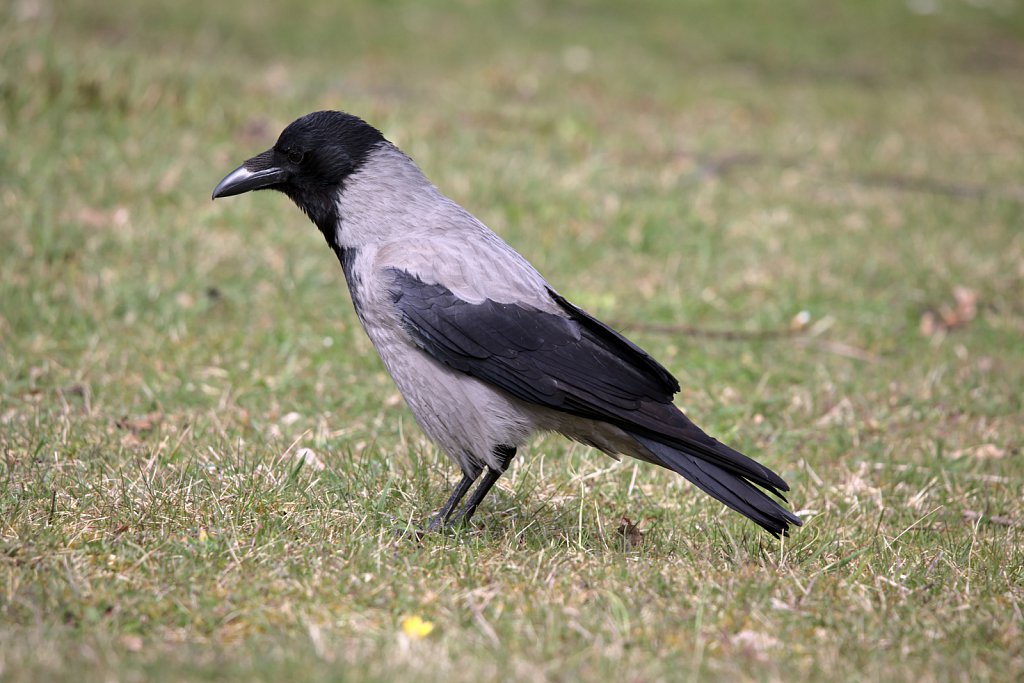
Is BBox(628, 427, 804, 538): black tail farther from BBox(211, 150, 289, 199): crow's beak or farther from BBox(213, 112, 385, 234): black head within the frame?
BBox(211, 150, 289, 199): crow's beak

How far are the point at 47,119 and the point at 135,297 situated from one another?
7.91 feet

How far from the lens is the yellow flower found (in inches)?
122

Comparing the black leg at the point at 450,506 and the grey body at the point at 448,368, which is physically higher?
the grey body at the point at 448,368

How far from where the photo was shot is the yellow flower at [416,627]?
3105mm

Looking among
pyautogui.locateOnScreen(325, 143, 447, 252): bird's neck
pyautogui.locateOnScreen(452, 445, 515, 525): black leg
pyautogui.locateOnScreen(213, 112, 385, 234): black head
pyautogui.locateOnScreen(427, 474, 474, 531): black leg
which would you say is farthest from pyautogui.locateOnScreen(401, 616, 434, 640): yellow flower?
pyautogui.locateOnScreen(213, 112, 385, 234): black head

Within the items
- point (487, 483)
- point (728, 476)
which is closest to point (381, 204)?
point (487, 483)

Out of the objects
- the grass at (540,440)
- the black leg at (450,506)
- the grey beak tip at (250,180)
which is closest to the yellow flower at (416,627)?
the grass at (540,440)

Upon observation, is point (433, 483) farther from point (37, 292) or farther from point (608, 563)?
point (37, 292)

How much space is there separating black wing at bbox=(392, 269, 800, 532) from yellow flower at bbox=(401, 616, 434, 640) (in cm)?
97

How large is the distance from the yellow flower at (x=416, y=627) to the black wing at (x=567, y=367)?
97 cm

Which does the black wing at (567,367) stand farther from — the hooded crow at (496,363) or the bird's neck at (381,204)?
the bird's neck at (381,204)

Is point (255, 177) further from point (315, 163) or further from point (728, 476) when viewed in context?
point (728, 476)

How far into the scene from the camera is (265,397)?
5492mm

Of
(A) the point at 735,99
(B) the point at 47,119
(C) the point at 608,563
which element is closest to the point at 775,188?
(A) the point at 735,99
